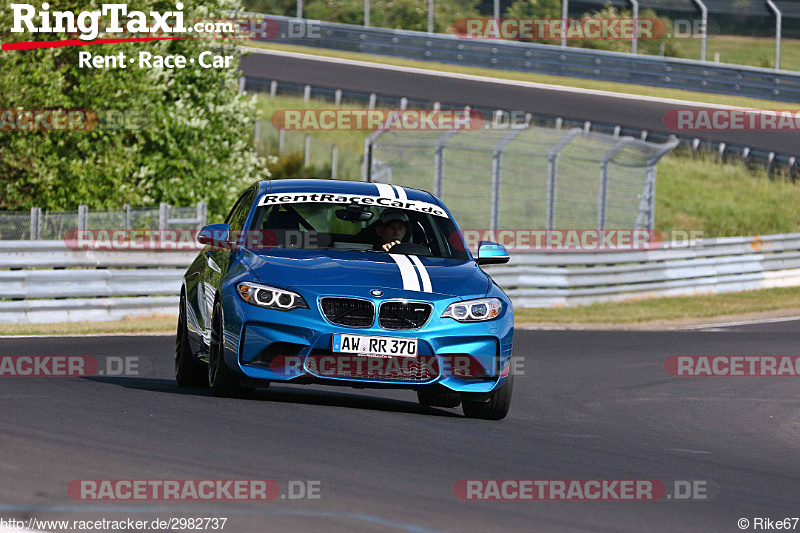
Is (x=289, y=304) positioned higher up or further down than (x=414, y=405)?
higher up

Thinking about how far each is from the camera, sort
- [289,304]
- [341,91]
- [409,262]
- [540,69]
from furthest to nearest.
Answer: [540,69], [341,91], [409,262], [289,304]

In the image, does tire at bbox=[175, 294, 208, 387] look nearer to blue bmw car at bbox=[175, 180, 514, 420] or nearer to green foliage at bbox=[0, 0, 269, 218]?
blue bmw car at bbox=[175, 180, 514, 420]

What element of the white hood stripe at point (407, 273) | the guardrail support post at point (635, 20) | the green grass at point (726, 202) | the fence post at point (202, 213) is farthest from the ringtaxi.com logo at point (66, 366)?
the guardrail support post at point (635, 20)

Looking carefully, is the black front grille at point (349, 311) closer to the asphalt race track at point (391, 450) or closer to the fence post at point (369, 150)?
the asphalt race track at point (391, 450)

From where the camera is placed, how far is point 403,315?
869 centimetres

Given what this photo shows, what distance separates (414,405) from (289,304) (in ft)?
6.90

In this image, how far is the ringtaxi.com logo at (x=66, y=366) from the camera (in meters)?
11.3

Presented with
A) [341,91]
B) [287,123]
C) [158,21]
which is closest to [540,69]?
[341,91]

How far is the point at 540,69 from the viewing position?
42312 mm

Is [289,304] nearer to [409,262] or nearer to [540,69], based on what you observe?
[409,262]

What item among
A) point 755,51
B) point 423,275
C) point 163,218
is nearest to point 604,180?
point 163,218

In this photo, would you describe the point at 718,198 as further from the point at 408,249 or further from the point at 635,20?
the point at 408,249

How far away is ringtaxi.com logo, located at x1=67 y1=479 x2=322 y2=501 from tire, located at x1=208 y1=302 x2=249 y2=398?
9.16 feet

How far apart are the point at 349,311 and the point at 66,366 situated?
425cm
